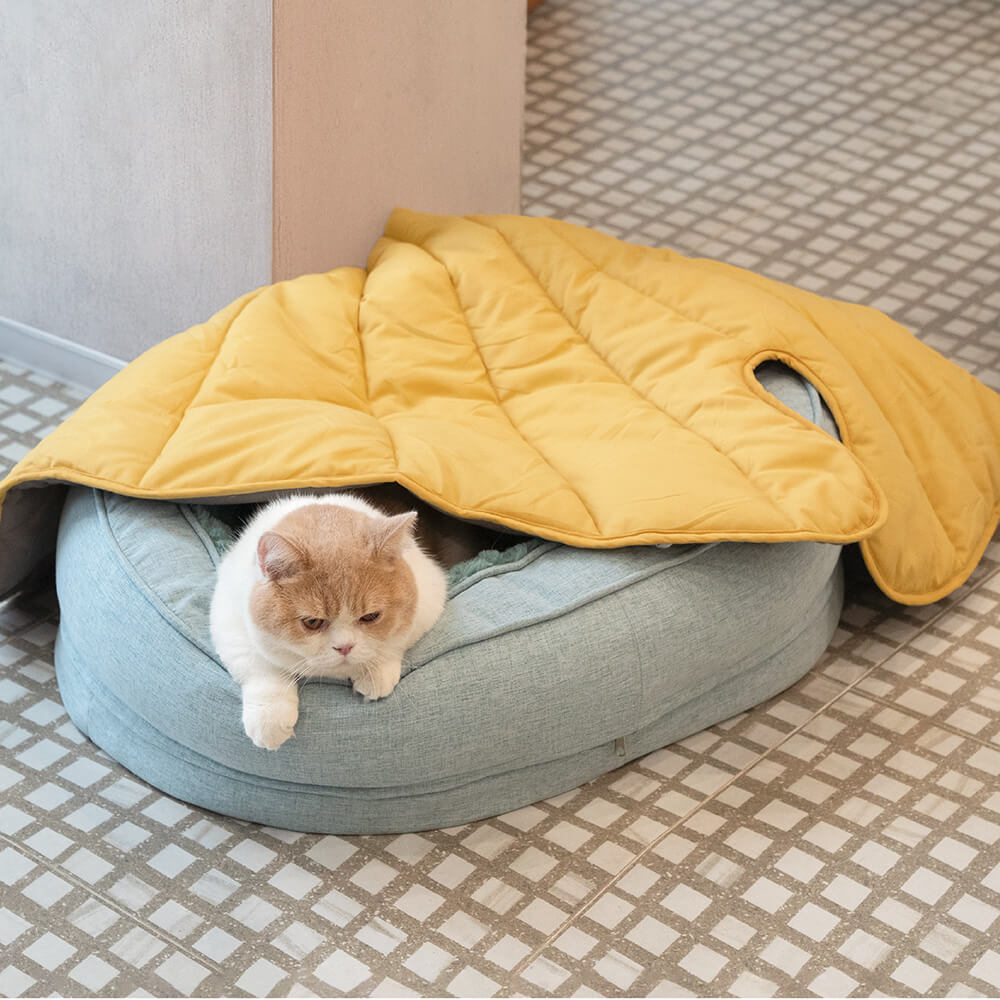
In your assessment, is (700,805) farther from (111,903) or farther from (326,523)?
(111,903)

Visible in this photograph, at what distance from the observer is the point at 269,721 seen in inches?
63.1

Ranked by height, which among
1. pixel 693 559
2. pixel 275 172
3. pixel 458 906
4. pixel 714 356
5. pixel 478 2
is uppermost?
pixel 478 2

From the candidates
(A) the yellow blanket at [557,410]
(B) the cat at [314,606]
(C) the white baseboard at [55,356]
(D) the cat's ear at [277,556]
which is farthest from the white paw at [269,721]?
(C) the white baseboard at [55,356]

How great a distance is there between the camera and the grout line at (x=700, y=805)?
5.35 ft

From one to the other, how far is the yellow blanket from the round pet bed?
0.08m

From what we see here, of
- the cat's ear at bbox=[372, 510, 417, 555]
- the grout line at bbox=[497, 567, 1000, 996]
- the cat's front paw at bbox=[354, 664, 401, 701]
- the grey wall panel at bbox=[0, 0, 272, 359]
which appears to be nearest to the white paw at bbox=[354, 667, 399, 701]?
the cat's front paw at bbox=[354, 664, 401, 701]

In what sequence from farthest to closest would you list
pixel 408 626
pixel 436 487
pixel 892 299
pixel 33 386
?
pixel 892 299 < pixel 33 386 < pixel 436 487 < pixel 408 626

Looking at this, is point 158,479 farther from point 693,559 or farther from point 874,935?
point 874,935

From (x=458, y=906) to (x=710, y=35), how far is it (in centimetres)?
294

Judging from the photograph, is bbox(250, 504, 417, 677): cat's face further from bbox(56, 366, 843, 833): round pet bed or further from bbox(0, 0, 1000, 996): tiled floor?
bbox(0, 0, 1000, 996): tiled floor

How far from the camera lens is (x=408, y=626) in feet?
5.37

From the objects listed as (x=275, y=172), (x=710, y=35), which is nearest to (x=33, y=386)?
(x=275, y=172)

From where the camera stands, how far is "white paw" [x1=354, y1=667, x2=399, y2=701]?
164 cm

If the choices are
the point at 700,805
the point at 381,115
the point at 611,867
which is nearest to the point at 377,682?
the point at 611,867
